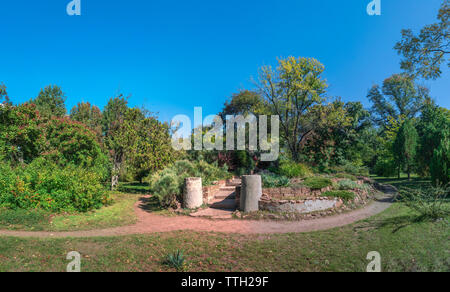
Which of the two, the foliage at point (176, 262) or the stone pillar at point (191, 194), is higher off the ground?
the stone pillar at point (191, 194)

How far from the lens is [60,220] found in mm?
7531

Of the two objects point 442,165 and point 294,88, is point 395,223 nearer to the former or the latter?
point 442,165

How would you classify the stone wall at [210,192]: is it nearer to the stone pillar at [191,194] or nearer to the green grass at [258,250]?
the stone pillar at [191,194]

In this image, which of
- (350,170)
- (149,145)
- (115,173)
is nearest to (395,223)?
(149,145)

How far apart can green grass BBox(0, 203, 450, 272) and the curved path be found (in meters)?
0.57

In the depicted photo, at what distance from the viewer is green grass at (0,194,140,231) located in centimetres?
698

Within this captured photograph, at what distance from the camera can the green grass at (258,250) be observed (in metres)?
4.30

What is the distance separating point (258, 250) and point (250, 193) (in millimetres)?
3476

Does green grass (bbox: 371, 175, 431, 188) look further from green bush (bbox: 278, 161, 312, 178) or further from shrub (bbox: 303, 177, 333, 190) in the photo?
shrub (bbox: 303, 177, 333, 190)

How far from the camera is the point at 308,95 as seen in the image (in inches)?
760

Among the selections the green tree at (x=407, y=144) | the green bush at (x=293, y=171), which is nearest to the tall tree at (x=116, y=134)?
the green bush at (x=293, y=171)

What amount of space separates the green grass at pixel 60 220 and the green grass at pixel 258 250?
128 cm

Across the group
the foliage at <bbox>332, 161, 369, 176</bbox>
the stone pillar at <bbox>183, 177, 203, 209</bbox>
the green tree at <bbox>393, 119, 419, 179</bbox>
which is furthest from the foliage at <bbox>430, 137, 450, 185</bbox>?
the stone pillar at <bbox>183, 177, 203, 209</bbox>
